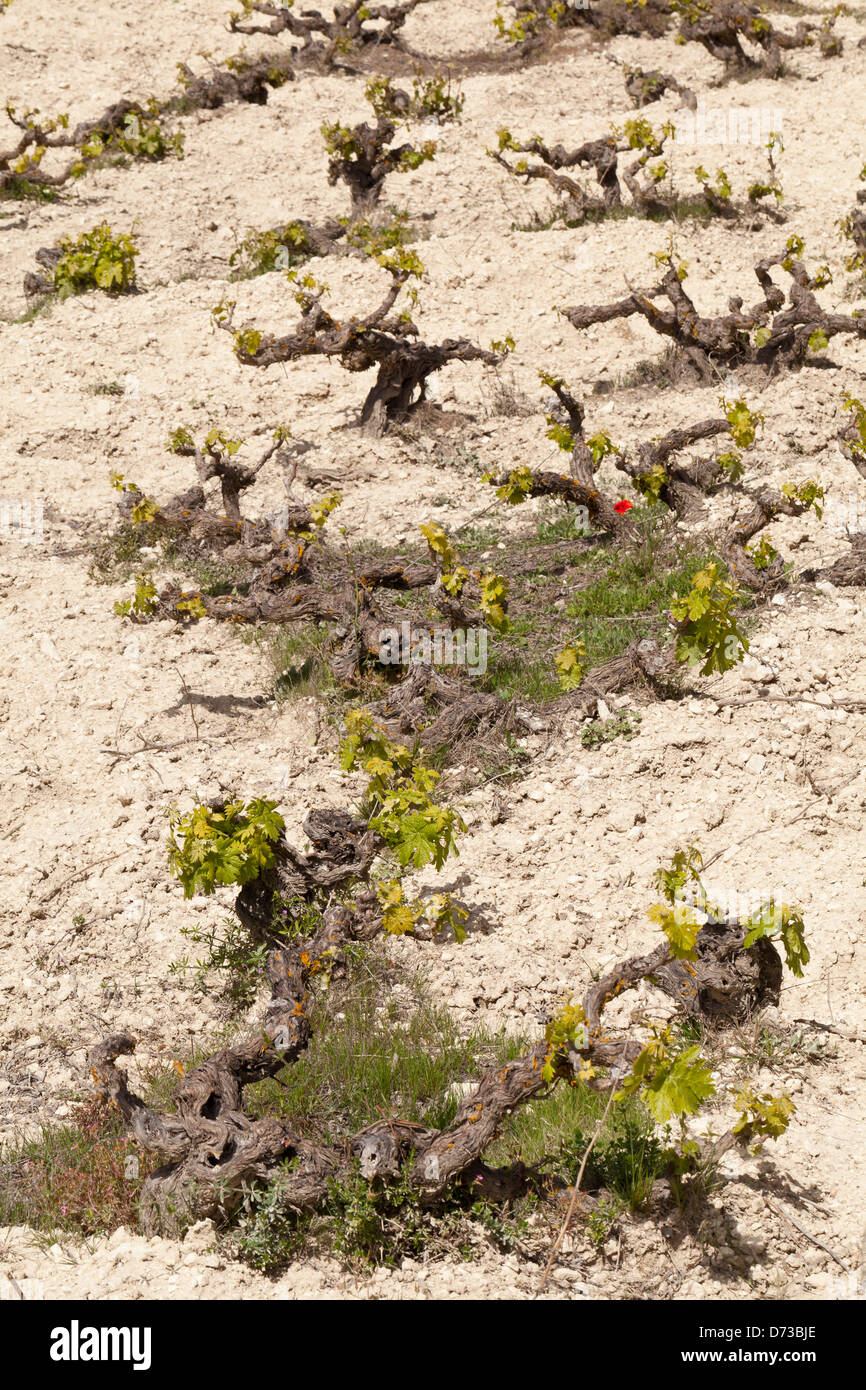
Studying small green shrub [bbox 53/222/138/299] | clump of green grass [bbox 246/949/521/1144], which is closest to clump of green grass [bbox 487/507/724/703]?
clump of green grass [bbox 246/949/521/1144]

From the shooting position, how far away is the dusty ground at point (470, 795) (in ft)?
12.1

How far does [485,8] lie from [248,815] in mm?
14752

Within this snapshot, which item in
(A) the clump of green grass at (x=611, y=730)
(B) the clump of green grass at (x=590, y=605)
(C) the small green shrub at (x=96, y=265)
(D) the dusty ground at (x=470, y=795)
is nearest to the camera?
(D) the dusty ground at (x=470, y=795)

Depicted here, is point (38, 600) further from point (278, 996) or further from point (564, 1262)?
point (564, 1262)

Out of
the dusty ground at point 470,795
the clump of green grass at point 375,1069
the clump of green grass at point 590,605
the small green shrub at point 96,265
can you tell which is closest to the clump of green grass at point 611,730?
the dusty ground at point 470,795

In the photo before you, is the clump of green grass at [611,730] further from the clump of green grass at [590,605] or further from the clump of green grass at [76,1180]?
the clump of green grass at [76,1180]

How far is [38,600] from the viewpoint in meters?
6.96

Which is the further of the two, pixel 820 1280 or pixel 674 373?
pixel 674 373

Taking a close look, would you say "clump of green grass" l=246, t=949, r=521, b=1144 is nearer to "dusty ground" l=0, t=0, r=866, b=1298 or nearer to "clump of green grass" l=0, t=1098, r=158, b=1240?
"dusty ground" l=0, t=0, r=866, b=1298

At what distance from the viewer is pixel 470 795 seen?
18.1 feet

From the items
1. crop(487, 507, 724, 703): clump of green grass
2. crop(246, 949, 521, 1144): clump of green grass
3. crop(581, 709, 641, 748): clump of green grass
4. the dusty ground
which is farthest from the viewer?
crop(487, 507, 724, 703): clump of green grass

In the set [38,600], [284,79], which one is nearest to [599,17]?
[284,79]

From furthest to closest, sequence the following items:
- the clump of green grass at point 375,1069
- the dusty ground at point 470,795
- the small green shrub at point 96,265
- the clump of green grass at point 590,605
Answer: the small green shrub at point 96,265 < the clump of green grass at point 590,605 < the clump of green grass at point 375,1069 < the dusty ground at point 470,795

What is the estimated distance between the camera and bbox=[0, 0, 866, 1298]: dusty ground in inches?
145
